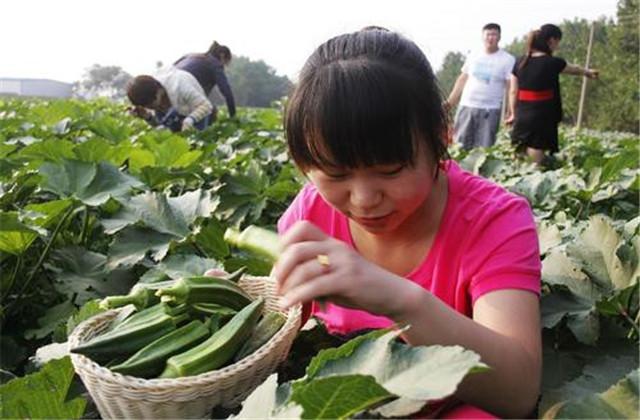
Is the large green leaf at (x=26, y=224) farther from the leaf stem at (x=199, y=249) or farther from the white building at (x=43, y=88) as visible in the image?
the white building at (x=43, y=88)

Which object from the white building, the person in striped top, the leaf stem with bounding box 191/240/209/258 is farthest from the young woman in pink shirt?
the white building

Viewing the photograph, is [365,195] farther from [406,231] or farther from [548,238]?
[548,238]

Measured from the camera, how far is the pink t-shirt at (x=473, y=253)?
4.43ft

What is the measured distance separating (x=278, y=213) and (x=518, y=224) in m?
1.37

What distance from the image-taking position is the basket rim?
3.59 ft

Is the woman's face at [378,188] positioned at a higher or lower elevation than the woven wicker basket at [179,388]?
higher

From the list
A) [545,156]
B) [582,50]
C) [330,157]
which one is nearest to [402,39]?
[330,157]

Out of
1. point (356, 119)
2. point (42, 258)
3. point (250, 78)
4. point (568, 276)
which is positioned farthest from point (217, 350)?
point (250, 78)

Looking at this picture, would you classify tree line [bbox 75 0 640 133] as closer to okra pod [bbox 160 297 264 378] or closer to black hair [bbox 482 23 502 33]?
black hair [bbox 482 23 502 33]

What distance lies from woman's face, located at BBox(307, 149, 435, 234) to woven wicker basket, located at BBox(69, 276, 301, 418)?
0.89ft

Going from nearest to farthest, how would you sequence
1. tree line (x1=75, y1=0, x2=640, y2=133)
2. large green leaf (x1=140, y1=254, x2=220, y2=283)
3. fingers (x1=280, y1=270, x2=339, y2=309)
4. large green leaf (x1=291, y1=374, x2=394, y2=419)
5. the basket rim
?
large green leaf (x1=291, y1=374, x2=394, y2=419) < fingers (x1=280, y1=270, x2=339, y2=309) < the basket rim < large green leaf (x1=140, y1=254, x2=220, y2=283) < tree line (x1=75, y1=0, x2=640, y2=133)

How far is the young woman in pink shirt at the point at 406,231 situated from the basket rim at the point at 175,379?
0.08 metres

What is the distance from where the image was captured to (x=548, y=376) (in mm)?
1302

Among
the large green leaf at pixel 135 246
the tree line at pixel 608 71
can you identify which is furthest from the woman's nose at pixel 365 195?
the tree line at pixel 608 71
